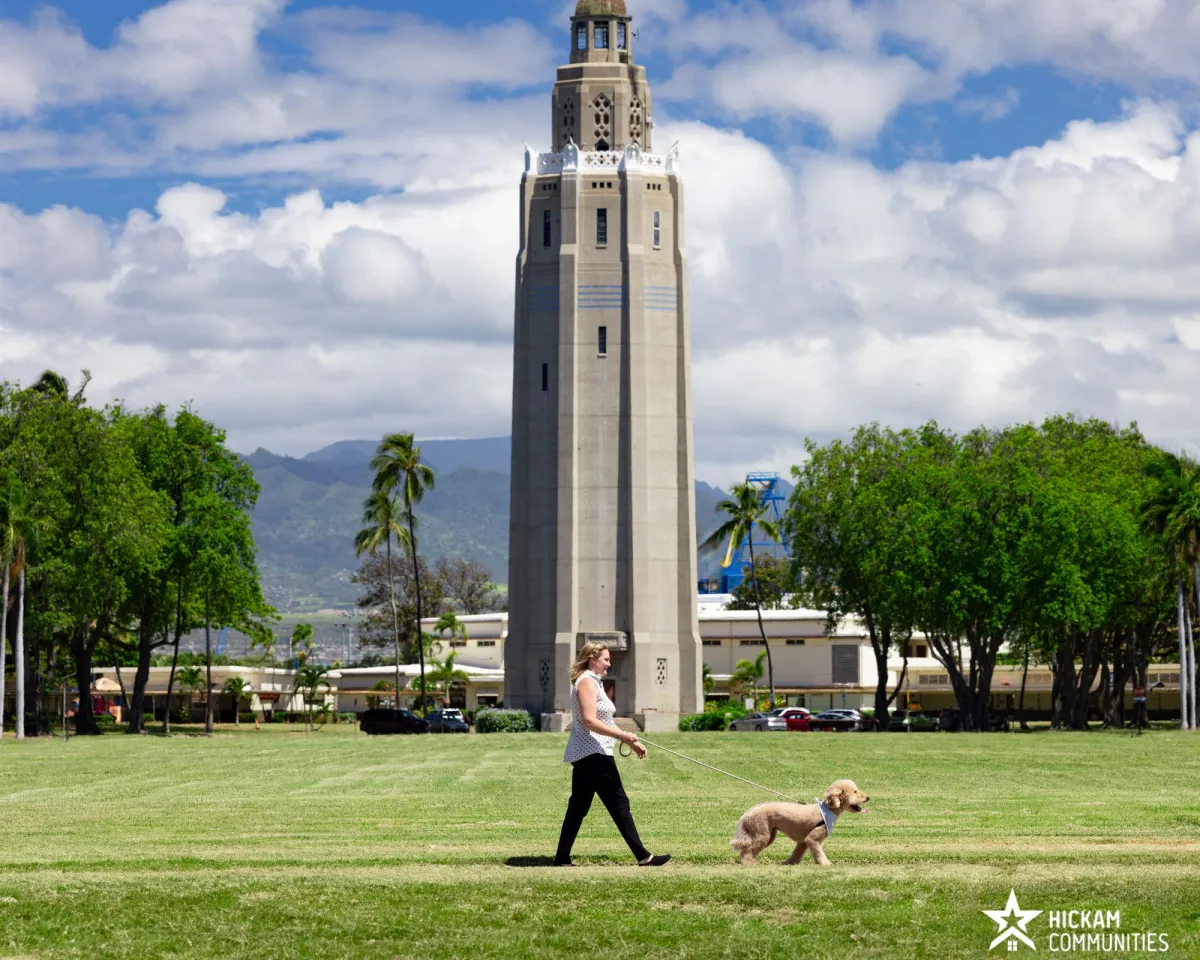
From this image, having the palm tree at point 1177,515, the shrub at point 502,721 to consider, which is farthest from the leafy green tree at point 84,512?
the palm tree at point 1177,515

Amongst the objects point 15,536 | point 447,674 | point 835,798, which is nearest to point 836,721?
point 447,674

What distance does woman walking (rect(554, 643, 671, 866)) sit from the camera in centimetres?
1555

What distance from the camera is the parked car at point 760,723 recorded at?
263 ft

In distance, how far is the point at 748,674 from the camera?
118m

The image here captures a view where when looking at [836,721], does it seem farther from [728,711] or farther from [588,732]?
[588,732]

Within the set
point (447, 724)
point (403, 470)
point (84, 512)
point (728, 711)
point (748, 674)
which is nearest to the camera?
point (84, 512)

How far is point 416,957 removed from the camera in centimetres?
1197

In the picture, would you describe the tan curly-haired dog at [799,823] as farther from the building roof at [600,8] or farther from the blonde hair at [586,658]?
the building roof at [600,8]

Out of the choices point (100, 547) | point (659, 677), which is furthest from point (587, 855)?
point (659, 677)

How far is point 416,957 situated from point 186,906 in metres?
2.57

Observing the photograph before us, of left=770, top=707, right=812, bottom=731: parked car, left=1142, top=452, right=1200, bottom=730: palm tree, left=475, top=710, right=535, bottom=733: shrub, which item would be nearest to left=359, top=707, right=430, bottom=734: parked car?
left=475, top=710, right=535, bottom=733: shrub

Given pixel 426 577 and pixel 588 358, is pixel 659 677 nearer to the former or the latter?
pixel 588 358

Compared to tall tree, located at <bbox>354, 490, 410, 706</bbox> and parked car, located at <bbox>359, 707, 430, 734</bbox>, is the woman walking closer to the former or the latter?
parked car, located at <bbox>359, 707, 430, 734</bbox>

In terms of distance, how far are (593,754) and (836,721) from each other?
72011 millimetres
